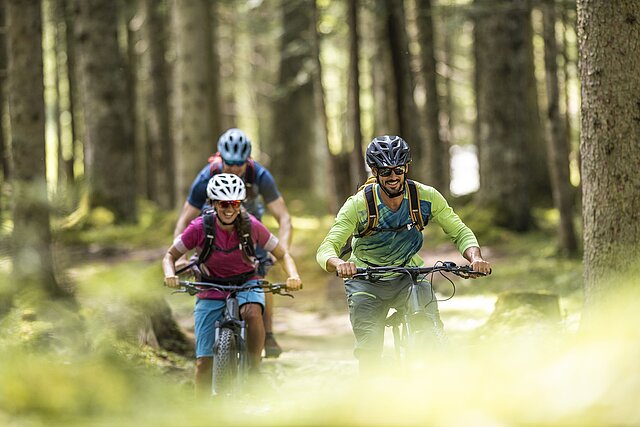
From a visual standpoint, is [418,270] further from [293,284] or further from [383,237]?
[293,284]

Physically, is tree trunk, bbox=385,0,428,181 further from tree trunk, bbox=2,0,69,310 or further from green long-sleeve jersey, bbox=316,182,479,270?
green long-sleeve jersey, bbox=316,182,479,270

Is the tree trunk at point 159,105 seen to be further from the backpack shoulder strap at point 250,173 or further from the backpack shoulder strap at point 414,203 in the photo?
the backpack shoulder strap at point 414,203

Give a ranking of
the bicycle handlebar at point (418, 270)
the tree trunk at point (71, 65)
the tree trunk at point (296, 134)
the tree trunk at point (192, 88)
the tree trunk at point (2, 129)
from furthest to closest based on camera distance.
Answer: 1. the tree trunk at point (296, 134)
2. the tree trunk at point (71, 65)
3. the tree trunk at point (192, 88)
4. the tree trunk at point (2, 129)
5. the bicycle handlebar at point (418, 270)

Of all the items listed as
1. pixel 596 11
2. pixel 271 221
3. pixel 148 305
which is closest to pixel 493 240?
pixel 271 221

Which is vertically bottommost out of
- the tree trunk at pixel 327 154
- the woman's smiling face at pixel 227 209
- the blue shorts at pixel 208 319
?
the blue shorts at pixel 208 319

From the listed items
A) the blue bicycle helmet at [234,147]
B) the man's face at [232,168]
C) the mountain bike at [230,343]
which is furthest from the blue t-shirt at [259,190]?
the mountain bike at [230,343]

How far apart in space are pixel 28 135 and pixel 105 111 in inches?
536

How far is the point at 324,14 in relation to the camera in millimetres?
29625

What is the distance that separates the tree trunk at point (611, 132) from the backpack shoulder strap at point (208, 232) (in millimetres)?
3264

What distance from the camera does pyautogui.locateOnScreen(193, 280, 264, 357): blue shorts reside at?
27.2ft

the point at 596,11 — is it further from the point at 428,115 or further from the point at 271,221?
the point at 428,115

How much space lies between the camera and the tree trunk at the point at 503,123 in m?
20.8

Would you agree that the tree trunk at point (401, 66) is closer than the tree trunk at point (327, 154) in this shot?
No

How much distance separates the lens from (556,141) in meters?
15.9
